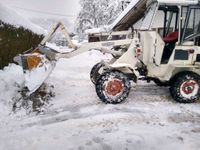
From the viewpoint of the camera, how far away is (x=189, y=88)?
7.35 metres

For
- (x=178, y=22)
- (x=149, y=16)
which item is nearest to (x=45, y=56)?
(x=149, y=16)

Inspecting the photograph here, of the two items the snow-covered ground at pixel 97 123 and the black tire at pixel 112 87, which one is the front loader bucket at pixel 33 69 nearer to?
the snow-covered ground at pixel 97 123

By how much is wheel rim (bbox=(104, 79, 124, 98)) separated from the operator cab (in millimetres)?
1371

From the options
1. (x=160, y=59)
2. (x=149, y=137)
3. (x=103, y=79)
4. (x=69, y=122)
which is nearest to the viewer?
(x=149, y=137)

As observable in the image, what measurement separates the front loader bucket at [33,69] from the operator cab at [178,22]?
261 centimetres

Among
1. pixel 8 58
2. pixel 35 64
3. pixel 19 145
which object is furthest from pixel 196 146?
pixel 8 58

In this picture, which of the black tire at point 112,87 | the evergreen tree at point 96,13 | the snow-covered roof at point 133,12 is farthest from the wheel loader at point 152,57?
the evergreen tree at point 96,13

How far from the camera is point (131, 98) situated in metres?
7.67

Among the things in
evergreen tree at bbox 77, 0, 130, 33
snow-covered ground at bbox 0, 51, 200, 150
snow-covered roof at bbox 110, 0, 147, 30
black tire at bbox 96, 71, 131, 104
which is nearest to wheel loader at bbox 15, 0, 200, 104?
black tire at bbox 96, 71, 131, 104

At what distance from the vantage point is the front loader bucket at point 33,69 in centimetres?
682

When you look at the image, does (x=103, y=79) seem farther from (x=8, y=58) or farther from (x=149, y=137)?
(x=8, y=58)

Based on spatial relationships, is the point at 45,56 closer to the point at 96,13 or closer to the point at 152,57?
the point at 152,57

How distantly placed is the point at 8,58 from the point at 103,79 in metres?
3.77

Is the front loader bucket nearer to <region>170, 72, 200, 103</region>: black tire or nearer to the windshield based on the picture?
the windshield
